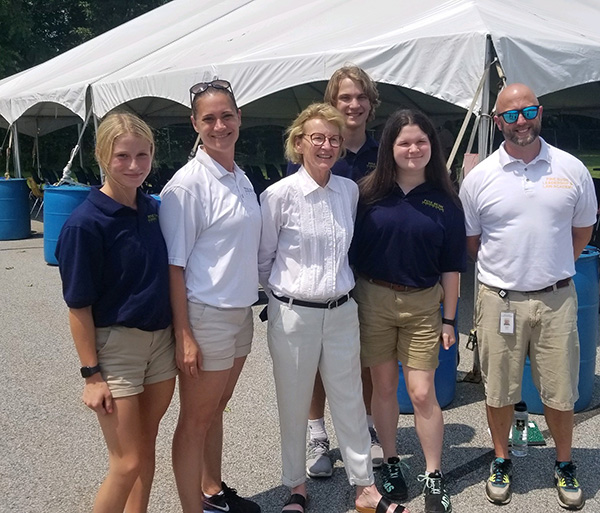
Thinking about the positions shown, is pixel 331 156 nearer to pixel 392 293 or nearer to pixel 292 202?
pixel 292 202

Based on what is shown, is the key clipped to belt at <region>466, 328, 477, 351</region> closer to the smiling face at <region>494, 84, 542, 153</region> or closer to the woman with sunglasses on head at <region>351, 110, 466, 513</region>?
the woman with sunglasses on head at <region>351, 110, 466, 513</region>

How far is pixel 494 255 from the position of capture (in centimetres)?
305

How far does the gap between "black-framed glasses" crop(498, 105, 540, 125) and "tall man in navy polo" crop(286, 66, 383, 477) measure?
65cm

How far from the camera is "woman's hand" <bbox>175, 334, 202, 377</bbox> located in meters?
2.43

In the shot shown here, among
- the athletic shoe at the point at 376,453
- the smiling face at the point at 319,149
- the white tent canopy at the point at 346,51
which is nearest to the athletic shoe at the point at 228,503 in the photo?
the athletic shoe at the point at 376,453

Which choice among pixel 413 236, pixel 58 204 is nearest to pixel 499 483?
pixel 413 236

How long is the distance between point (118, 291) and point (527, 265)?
1773 millimetres

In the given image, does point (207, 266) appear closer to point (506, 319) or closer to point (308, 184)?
point (308, 184)

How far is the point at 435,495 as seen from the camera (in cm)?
294

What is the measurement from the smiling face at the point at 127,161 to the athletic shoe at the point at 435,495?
1.82 meters

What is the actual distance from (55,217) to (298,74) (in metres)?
4.42

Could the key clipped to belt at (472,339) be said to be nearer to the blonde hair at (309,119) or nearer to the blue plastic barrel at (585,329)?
the blue plastic barrel at (585,329)

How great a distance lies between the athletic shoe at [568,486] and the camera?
3.00m

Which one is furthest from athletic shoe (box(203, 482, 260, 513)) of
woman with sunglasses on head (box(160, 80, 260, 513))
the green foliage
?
the green foliage
